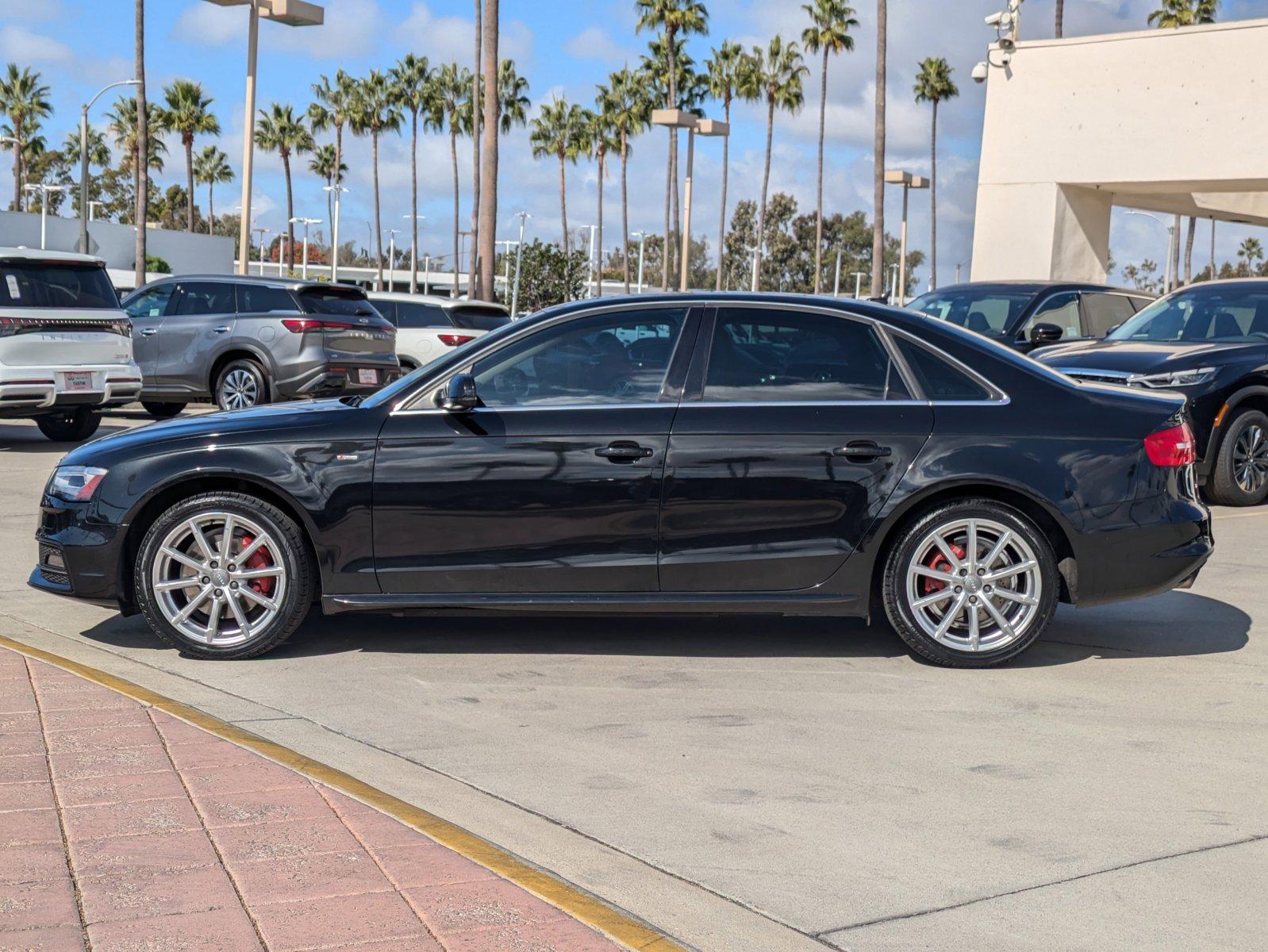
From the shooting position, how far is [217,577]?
6.39 metres

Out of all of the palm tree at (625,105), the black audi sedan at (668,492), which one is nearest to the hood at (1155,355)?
the black audi sedan at (668,492)

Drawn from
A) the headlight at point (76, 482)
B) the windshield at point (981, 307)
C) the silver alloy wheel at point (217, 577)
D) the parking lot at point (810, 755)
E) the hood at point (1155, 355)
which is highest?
the windshield at point (981, 307)

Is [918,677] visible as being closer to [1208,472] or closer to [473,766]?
[473,766]

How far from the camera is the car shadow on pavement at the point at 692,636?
6781 millimetres

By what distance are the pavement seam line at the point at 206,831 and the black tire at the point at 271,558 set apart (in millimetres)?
1078

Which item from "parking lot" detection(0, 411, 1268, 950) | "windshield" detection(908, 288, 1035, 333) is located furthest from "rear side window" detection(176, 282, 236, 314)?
"parking lot" detection(0, 411, 1268, 950)

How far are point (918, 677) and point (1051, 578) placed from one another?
0.71 metres

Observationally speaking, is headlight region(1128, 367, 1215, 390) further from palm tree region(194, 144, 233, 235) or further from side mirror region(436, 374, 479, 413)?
palm tree region(194, 144, 233, 235)

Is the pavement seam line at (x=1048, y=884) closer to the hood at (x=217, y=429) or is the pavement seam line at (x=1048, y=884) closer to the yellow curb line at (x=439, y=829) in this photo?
the yellow curb line at (x=439, y=829)

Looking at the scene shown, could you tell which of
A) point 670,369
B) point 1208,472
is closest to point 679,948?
point 670,369

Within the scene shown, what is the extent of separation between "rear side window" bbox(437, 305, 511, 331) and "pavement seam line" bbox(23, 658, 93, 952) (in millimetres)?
16772

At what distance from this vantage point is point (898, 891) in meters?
3.95

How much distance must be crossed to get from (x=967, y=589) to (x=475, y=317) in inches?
669

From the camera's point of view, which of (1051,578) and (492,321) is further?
(492,321)
